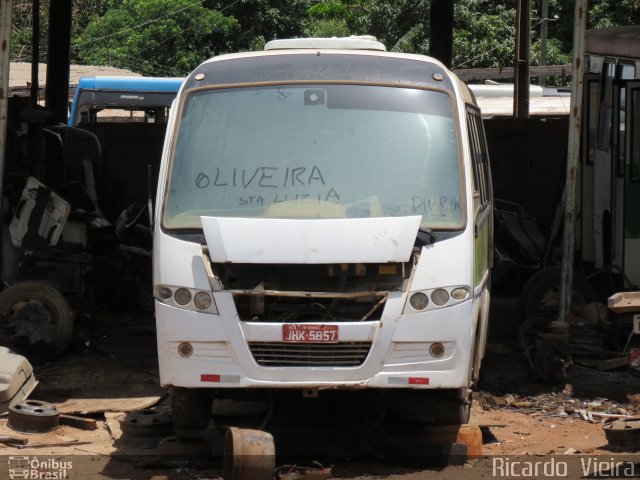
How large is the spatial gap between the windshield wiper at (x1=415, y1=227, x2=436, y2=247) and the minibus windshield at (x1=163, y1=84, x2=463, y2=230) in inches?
5.4

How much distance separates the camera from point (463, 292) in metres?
6.79

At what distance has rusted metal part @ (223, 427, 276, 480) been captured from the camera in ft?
20.6

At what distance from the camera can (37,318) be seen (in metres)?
9.77

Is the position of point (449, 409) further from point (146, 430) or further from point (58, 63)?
point (58, 63)

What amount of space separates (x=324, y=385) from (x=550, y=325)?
11.2 ft

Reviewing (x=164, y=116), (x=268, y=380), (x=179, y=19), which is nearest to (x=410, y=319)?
(x=268, y=380)

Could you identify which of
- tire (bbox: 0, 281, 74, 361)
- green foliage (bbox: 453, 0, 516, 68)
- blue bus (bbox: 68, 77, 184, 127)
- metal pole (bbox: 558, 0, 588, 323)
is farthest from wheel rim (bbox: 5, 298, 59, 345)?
green foliage (bbox: 453, 0, 516, 68)

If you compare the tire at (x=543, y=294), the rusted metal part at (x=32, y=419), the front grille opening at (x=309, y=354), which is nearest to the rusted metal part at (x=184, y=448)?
the front grille opening at (x=309, y=354)

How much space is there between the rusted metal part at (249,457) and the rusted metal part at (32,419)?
1.95 m

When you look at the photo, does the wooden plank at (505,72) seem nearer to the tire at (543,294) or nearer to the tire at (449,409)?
the tire at (543,294)

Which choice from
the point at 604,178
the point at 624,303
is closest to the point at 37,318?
the point at 624,303

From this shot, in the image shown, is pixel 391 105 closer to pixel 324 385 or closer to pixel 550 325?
pixel 324 385

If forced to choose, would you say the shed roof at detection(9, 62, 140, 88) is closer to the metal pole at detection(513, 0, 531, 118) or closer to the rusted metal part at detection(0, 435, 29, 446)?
the metal pole at detection(513, 0, 531, 118)

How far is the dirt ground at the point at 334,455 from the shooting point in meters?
7.03
